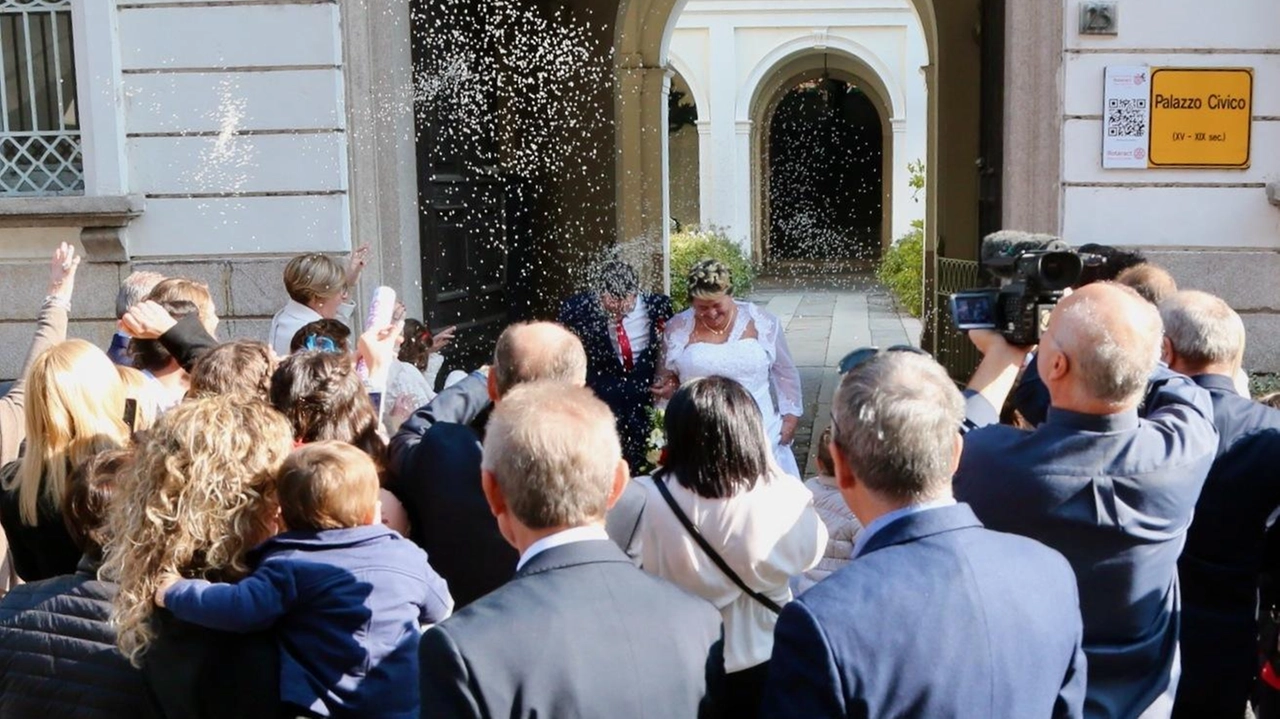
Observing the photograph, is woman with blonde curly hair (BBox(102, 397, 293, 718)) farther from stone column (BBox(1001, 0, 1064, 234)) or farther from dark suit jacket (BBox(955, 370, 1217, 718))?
stone column (BBox(1001, 0, 1064, 234))

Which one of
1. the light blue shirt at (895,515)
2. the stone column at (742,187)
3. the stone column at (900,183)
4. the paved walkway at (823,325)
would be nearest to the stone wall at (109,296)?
the paved walkway at (823,325)

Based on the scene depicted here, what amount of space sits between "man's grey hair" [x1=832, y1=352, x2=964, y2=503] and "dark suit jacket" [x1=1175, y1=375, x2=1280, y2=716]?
1.43 metres

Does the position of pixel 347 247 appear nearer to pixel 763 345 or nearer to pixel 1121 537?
pixel 763 345

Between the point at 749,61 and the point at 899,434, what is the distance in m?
25.3

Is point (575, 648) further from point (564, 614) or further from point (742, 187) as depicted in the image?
point (742, 187)

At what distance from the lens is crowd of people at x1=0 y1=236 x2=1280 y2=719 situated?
2064 millimetres

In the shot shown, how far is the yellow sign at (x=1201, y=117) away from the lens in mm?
6805

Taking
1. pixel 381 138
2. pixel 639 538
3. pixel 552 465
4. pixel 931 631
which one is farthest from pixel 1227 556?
pixel 381 138

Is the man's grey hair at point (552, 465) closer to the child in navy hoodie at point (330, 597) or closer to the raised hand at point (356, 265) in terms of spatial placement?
the child in navy hoodie at point (330, 597)

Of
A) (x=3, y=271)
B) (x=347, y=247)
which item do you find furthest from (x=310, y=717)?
(x=3, y=271)

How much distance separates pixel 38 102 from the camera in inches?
304

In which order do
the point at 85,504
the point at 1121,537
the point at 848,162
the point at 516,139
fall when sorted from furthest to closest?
the point at 848,162
the point at 516,139
the point at 85,504
the point at 1121,537

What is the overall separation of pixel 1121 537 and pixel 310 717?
1.69 meters

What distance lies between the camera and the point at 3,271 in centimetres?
746
